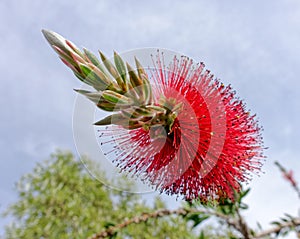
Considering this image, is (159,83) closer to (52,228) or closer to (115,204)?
(52,228)

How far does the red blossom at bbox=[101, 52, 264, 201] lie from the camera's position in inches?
54.0

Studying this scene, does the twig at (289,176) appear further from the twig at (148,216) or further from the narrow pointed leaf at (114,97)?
the narrow pointed leaf at (114,97)

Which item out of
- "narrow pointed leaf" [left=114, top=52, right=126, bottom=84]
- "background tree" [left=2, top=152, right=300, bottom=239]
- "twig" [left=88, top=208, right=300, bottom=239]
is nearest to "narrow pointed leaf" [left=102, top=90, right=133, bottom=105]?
"narrow pointed leaf" [left=114, top=52, right=126, bottom=84]

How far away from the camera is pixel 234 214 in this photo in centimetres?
242

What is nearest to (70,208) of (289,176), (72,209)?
(72,209)

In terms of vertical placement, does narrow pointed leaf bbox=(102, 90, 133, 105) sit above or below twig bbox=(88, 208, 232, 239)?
above

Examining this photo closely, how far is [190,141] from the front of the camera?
1.39 m

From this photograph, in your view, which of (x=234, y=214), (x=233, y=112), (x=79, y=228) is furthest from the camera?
(x=79, y=228)

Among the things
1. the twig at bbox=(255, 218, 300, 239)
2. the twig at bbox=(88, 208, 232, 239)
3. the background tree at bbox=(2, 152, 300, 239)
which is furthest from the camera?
the background tree at bbox=(2, 152, 300, 239)

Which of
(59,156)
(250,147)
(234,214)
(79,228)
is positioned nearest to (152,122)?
(250,147)

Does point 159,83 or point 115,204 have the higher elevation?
point 115,204

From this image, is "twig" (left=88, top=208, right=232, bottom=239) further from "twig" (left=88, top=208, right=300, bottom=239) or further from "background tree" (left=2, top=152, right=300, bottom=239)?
"background tree" (left=2, top=152, right=300, bottom=239)

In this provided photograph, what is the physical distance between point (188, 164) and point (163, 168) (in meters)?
0.12

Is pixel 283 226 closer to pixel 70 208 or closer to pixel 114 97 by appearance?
pixel 114 97
